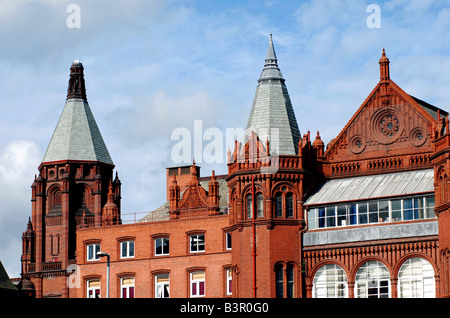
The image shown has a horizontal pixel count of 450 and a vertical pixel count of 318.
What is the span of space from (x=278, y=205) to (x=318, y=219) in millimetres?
3045

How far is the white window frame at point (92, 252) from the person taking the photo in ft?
315

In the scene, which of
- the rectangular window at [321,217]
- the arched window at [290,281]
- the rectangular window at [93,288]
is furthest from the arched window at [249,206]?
the rectangular window at [93,288]

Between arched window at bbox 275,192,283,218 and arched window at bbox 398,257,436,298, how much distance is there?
9842mm

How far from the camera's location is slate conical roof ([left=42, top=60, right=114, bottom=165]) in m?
146

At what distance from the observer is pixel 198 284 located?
8969 cm

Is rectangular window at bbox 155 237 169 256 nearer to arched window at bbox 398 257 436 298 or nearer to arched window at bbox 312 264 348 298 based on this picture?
arched window at bbox 312 264 348 298

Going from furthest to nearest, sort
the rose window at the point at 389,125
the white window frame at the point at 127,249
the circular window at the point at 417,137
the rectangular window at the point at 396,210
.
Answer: the white window frame at the point at 127,249 → the rose window at the point at 389,125 → the circular window at the point at 417,137 → the rectangular window at the point at 396,210

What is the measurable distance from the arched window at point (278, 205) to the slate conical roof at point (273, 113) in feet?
10.5

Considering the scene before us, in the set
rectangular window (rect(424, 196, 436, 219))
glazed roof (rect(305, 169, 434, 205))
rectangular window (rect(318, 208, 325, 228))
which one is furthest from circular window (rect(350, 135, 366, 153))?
rectangular window (rect(424, 196, 436, 219))

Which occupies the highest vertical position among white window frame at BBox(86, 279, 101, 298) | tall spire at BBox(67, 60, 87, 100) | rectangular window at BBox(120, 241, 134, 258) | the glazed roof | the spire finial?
tall spire at BBox(67, 60, 87, 100)

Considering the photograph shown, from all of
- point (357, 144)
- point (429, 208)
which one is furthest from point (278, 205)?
point (429, 208)

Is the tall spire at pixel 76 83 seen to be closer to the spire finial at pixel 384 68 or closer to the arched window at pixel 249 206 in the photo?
the arched window at pixel 249 206
